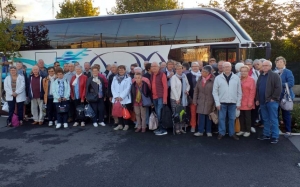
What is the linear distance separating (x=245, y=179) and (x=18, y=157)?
175 inches

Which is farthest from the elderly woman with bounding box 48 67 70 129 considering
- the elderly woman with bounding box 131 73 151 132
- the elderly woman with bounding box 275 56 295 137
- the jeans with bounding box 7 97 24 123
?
the elderly woman with bounding box 275 56 295 137

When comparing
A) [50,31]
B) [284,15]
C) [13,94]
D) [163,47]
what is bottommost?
[13,94]

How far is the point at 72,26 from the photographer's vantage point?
11445mm

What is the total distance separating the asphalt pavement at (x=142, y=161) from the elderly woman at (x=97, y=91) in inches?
41.8

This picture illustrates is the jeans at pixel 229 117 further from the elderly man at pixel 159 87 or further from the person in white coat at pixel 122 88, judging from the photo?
the person in white coat at pixel 122 88

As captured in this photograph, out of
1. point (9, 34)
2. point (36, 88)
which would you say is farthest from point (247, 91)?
point (9, 34)

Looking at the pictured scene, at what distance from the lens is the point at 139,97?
A: 23.0 feet

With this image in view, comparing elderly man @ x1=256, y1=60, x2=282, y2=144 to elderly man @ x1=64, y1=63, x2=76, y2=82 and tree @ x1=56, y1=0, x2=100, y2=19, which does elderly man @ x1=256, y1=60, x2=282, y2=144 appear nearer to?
elderly man @ x1=64, y1=63, x2=76, y2=82

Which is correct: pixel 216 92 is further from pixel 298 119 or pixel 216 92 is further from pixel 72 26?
pixel 72 26

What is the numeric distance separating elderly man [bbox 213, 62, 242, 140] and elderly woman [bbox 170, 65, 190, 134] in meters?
0.85

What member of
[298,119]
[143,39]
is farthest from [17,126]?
[298,119]

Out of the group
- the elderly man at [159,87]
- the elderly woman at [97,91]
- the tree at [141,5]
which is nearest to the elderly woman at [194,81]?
the elderly man at [159,87]

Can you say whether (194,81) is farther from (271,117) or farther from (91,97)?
(91,97)

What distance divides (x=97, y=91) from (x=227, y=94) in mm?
3730
